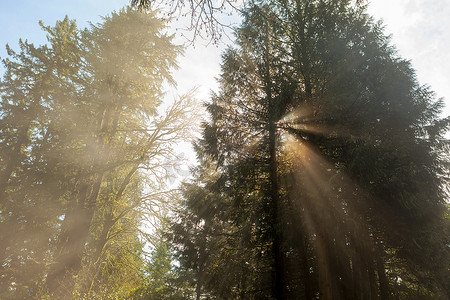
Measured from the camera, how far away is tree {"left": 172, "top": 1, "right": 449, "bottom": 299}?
656 cm

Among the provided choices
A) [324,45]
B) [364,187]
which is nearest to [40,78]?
[324,45]

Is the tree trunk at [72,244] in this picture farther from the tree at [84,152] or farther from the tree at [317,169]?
the tree at [317,169]

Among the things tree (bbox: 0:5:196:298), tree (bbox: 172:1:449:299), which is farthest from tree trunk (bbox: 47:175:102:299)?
tree (bbox: 172:1:449:299)

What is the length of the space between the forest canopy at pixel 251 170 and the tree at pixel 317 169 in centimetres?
5

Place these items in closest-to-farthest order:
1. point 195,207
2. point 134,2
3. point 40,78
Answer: point 134,2 < point 195,207 < point 40,78

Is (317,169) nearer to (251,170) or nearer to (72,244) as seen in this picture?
(251,170)

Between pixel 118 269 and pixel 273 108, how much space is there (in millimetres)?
8172

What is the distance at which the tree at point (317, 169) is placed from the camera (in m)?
6.56

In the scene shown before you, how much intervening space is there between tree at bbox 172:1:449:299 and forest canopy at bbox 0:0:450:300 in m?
0.05

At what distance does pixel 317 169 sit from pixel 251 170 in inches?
75.2

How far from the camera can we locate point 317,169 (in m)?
6.91

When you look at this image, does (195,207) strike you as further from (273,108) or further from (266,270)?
(273,108)

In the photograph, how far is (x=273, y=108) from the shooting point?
6828 mm

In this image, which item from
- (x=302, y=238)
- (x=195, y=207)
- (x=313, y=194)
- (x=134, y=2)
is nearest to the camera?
(x=134, y=2)
